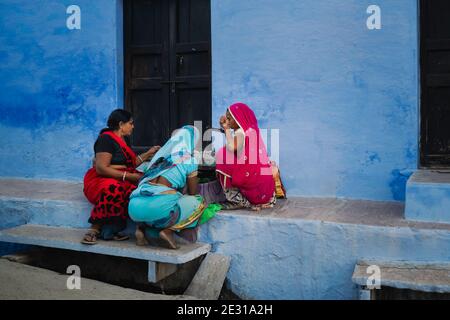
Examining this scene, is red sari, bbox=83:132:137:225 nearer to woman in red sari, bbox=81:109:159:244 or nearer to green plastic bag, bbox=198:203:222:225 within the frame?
woman in red sari, bbox=81:109:159:244

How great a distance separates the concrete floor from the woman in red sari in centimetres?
38

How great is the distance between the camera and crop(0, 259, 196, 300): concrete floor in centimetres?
350

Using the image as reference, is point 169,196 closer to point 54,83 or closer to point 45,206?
point 45,206

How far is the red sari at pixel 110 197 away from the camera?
3.99 metres

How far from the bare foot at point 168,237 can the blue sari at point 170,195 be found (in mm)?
36

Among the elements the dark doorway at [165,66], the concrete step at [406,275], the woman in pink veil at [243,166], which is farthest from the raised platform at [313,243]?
the dark doorway at [165,66]

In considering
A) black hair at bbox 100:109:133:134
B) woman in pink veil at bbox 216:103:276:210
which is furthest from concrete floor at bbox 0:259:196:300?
black hair at bbox 100:109:133:134

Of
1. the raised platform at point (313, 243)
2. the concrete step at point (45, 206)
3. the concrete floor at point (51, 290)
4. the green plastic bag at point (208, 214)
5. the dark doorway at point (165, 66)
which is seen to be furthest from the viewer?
the dark doorway at point (165, 66)

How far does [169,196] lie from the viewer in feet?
12.0

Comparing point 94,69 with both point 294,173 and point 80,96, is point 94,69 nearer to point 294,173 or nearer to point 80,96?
point 80,96

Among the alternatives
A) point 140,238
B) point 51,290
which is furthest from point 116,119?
point 51,290

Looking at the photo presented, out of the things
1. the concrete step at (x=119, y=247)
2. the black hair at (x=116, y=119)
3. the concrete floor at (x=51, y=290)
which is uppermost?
the black hair at (x=116, y=119)

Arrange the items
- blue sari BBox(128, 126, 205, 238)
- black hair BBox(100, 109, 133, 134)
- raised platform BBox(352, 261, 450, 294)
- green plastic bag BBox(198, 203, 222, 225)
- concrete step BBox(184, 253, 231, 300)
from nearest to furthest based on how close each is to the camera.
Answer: raised platform BBox(352, 261, 450, 294) < blue sari BBox(128, 126, 205, 238) < concrete step BBox(184, 253, 231, 300) < green plastic bag BBox(198, 203, 222, 225) < black hair BBox(100, 109, 133, 134)

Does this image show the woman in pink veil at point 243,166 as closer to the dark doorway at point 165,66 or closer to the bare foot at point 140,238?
the bare foot at point 140,238
